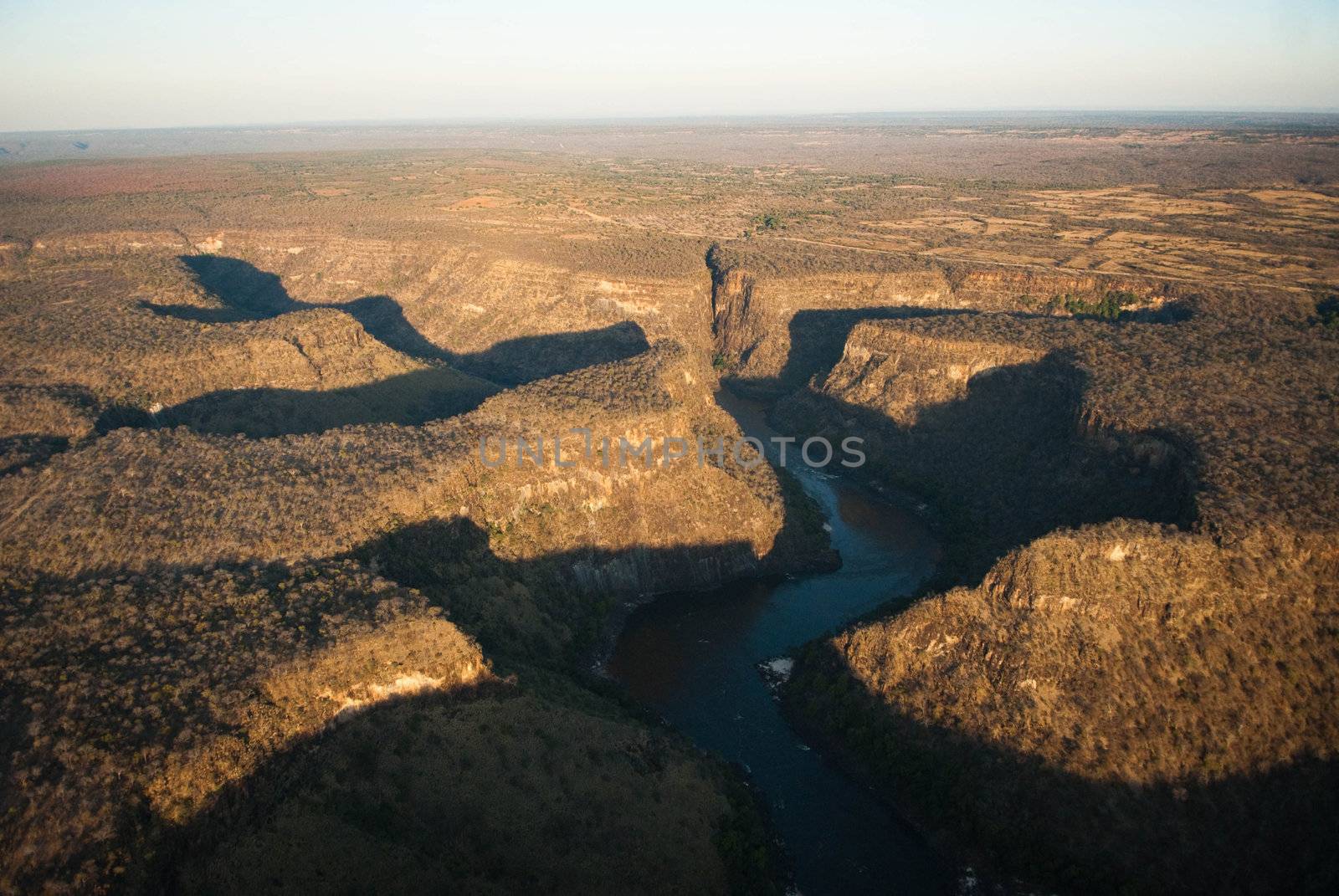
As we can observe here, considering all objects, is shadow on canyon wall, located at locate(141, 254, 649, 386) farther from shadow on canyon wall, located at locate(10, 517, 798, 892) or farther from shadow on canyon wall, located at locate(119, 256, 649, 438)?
shadow on canyon wall, located at locate(10, 517, 798, 892)

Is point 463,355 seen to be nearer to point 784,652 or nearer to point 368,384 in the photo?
point 368,384

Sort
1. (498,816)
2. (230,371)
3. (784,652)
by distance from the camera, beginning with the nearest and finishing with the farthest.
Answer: (498,816) < (784,652) < (230,371)

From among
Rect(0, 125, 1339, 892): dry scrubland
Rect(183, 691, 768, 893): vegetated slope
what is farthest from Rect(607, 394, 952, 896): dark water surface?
Rect(183, 691, 768, 893): vegetated slope

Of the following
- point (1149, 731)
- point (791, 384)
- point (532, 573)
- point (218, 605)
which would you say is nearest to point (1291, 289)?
point (791, 384)

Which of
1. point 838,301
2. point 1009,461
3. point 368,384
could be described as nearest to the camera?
point 1009,461

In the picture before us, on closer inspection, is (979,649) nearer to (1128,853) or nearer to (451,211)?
(1128,853)

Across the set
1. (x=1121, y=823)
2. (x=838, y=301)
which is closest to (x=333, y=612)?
(x=1121, y=823)
